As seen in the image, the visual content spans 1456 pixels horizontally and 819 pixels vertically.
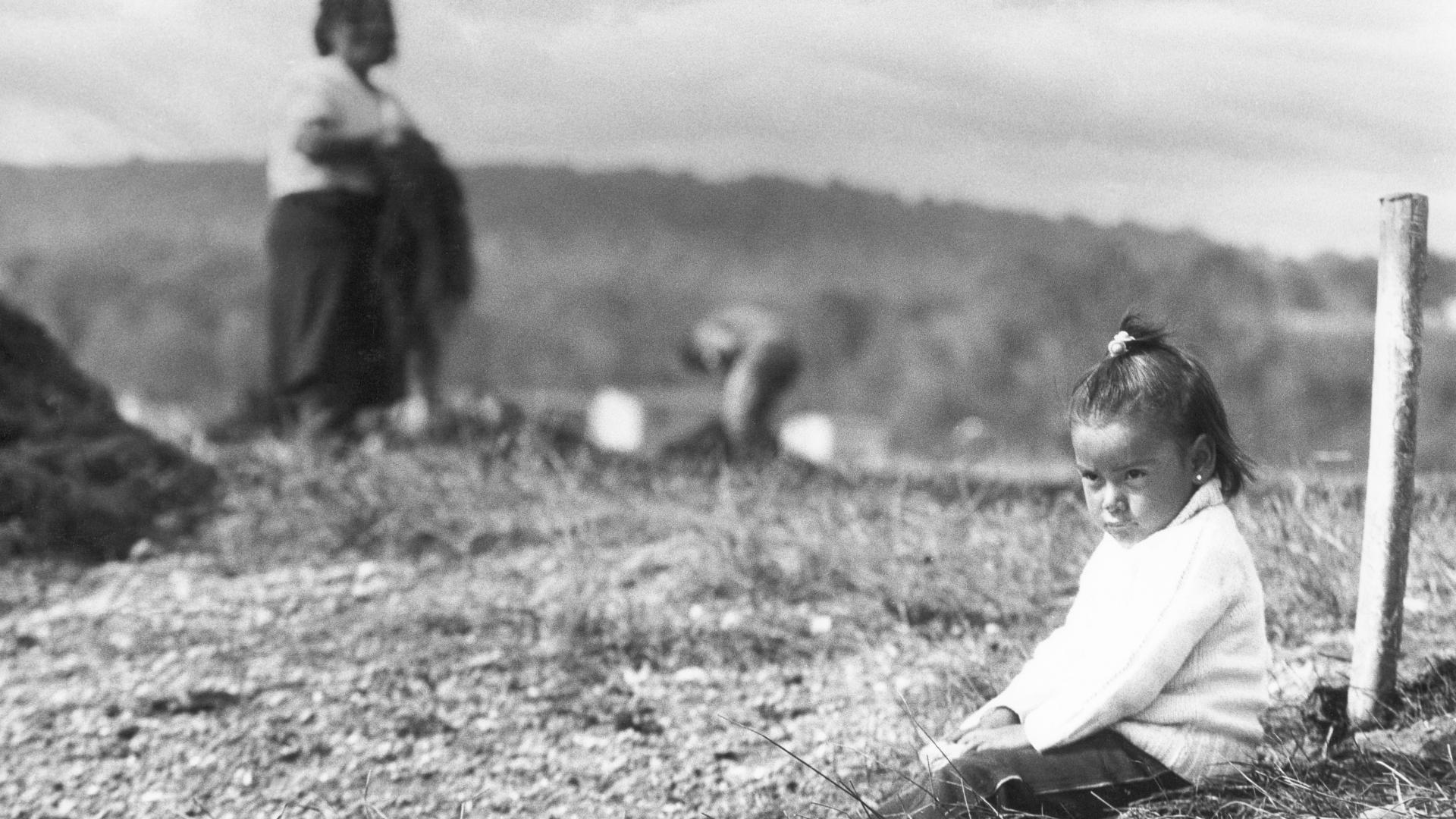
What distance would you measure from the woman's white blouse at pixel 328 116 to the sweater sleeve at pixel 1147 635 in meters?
5.53

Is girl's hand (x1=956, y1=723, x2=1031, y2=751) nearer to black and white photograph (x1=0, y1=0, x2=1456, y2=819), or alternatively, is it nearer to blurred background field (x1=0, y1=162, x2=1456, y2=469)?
black and white photograph (x1=0, y1=0, x2=1456, y2=819)

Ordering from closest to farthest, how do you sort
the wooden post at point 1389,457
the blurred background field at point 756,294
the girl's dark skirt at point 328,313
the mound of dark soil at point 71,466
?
1. the wooden post at point 1389,457
2. the mound of dark soil at point 71,466
3. the girl's dark skirt at point 328,313
4. the blurred background field at point 756,294

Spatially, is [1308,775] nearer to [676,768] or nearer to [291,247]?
[676,768]

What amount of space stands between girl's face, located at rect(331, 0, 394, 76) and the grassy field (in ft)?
8.66

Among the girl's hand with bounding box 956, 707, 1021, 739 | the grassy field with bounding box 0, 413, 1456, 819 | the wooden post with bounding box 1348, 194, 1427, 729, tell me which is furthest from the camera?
Result: the grassy field with bounding box 0, 413, 1456, 819

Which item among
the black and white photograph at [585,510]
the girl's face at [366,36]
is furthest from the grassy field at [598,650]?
the girl's face at [366,36]

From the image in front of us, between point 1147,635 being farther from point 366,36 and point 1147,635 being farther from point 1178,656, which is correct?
point 366,36

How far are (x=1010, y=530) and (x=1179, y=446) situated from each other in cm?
203

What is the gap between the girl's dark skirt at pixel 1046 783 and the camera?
2.32 m

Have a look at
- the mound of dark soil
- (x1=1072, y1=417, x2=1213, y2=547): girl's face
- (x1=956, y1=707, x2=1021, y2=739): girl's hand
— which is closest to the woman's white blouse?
the mound of dark soil

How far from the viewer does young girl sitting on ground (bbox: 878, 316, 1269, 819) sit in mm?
2322

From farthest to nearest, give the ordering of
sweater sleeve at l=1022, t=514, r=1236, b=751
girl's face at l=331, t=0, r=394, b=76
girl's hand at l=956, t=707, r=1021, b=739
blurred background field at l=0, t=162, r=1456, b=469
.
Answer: blurred background field at l=0, t=162, r=1456, b=469 < girl's face at l=331, t=0, r=394, b=76 < girl's hand at l=956, t=707, r=1021, b=739 < sweater sleeve at l=1022, t=514, r=1236, b=751

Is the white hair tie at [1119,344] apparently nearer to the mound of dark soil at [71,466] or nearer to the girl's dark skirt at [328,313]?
the mound of dark soil at [71,466]

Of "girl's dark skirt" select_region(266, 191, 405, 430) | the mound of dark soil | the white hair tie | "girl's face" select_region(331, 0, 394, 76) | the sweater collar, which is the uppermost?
"girl's face" select_region(331, 0, 394, 76)
